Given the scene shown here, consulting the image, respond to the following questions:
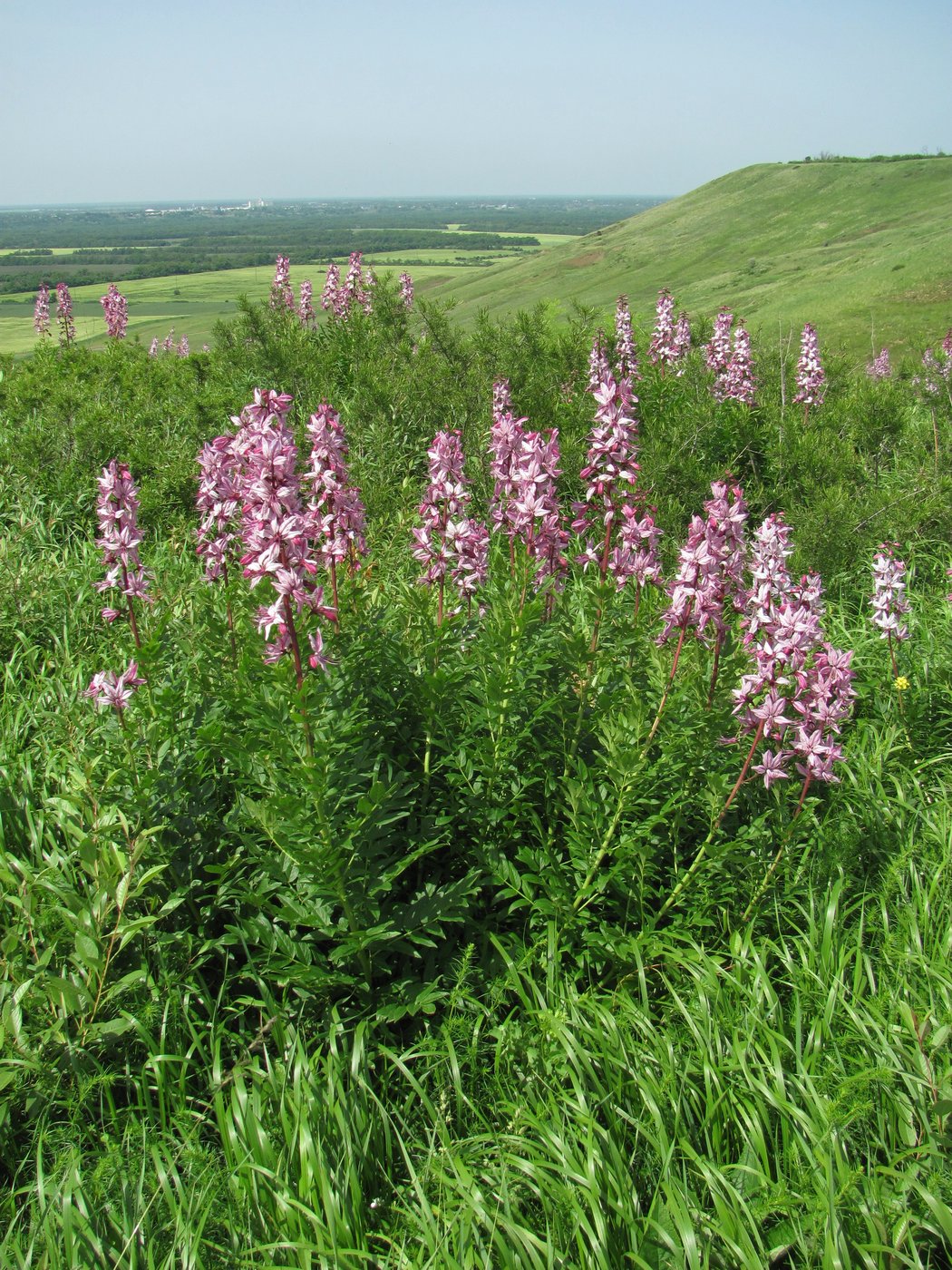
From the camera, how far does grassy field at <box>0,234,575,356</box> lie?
1387 inches

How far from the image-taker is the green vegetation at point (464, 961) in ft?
7.91

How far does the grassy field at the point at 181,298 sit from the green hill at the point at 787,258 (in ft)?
32.8

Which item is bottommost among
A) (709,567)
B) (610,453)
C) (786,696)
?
(786,696)

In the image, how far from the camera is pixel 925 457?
8.99 metres

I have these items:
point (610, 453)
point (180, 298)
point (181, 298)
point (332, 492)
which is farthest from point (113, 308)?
point (180, 298)

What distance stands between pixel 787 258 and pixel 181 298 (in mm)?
36758

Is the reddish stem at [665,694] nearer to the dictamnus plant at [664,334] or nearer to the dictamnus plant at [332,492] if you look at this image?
the dictamnus plant at [332,492]

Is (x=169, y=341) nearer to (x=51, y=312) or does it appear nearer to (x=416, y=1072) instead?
(x=51, y=312)

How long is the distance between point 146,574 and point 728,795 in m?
2.99

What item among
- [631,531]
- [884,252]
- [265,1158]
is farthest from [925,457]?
[884,252]

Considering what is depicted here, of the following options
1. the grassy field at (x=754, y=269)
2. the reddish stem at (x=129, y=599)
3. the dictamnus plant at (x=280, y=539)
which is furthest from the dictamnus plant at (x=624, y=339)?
the grassy field at (x=754, y=269)

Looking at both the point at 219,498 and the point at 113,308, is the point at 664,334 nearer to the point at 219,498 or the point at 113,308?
the point at 219,498

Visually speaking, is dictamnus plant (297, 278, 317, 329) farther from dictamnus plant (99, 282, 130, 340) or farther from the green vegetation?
the green vegetation

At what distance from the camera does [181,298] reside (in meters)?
53.9
